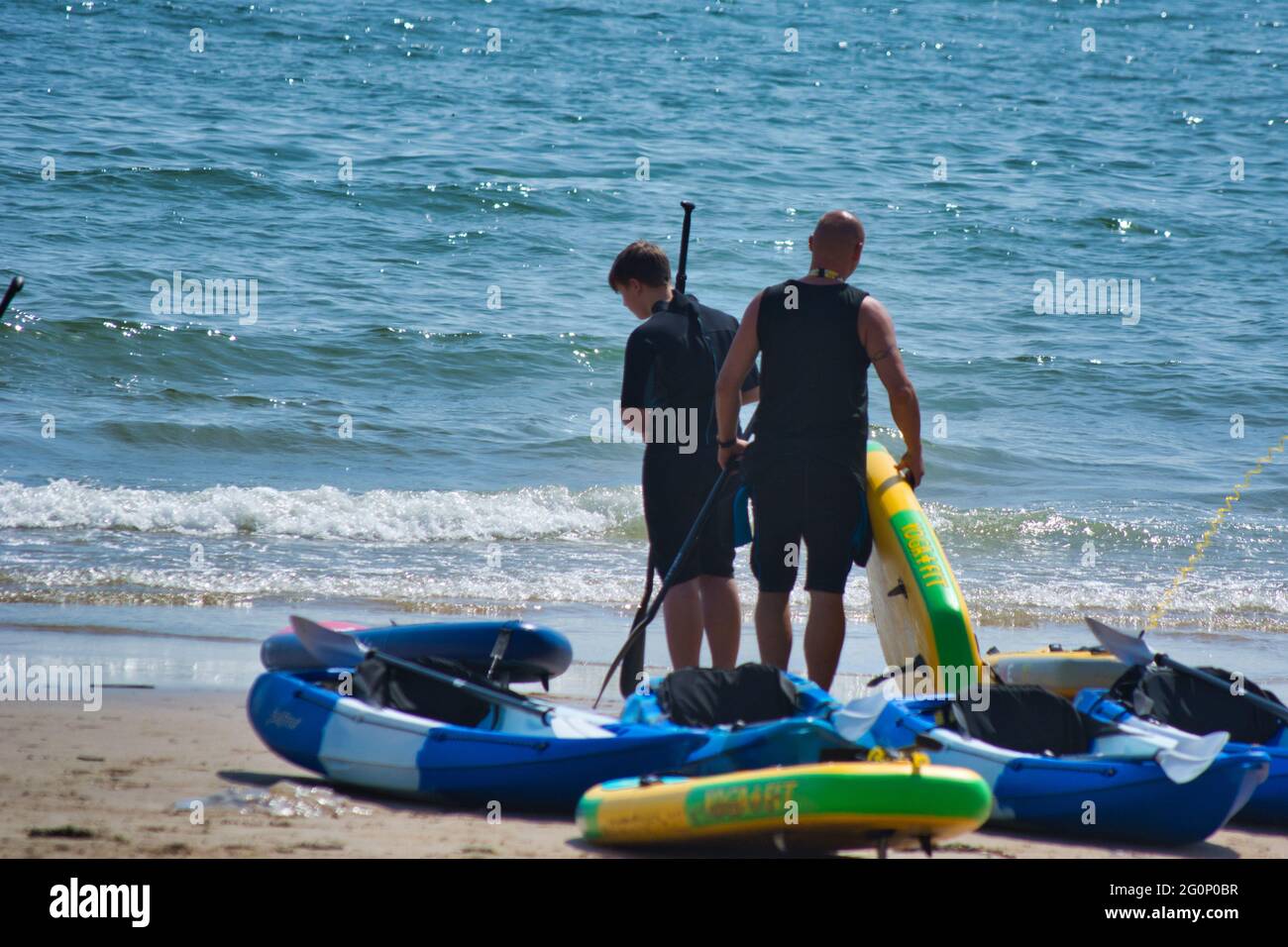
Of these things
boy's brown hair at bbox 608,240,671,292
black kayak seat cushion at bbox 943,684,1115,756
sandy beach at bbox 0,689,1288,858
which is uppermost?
boy's brown hair at bbox 608,240,671,292

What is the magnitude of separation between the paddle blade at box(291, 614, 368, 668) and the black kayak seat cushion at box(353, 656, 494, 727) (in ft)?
0.68

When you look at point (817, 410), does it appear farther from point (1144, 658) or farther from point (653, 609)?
point (1144, 658)

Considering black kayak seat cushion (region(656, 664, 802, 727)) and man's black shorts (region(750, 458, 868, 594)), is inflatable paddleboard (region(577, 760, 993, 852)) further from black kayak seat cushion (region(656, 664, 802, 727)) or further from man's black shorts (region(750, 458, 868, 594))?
man's black shorts (region(750, 458, 868, 594))

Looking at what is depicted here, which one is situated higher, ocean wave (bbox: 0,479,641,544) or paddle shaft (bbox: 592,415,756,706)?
paddle shaft (bbox: 592,415,756,706)

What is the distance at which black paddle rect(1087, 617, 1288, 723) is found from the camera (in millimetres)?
4285

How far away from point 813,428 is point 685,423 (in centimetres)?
56

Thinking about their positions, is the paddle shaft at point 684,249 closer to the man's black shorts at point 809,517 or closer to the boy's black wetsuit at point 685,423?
the boy's black wetsuit at point 685,423

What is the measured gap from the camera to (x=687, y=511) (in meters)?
4.93

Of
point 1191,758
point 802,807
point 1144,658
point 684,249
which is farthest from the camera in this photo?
point 684,249

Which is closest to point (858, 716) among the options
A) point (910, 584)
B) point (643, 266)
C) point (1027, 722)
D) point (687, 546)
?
point (1027, 722)

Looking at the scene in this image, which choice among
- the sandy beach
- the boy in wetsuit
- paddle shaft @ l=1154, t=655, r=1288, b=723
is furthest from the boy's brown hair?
paddle shaft @ l=1154, t=655, r=1288, b=723

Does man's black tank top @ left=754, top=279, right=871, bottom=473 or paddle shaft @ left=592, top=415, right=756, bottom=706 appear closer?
man's black tank top @ left=754, top=279, right=871, bottom=473

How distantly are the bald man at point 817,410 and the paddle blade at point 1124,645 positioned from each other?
895 millimetres
